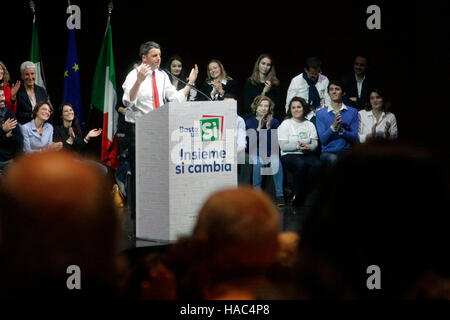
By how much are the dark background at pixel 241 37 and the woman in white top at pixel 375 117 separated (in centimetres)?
50

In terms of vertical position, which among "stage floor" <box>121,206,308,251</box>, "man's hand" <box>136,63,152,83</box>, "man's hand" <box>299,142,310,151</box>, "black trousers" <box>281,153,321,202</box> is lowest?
"stage floor" <box>121,206,308,251</box>

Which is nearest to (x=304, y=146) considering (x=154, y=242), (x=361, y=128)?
(x=361, y=128)

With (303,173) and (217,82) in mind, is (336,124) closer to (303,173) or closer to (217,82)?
(303,173)

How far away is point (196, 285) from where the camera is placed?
1501 millimetres

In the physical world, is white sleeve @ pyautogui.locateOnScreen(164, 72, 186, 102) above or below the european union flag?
below

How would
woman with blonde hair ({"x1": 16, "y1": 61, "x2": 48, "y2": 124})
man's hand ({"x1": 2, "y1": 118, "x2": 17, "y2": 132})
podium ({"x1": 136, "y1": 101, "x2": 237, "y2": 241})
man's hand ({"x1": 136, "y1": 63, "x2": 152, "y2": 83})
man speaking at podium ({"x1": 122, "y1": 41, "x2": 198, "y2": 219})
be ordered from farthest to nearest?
woman with blonde hair ({"x1": 16, "y1": 61, "x2": 48, "y2": 124}) → man's hand ({"x1": 2, "y1": 118, "x2": 17, "y2": 132}) → man speaking at podium ({"x1": 122, "y1": 41, "x2": 198, "y2": 219}) → man's hand ({"x1": 136, "y1": 63, "x2": 152, "y2": 83}) → podium ({"x1": 136, "y1": 101, "x2": 237, "y2": 241})

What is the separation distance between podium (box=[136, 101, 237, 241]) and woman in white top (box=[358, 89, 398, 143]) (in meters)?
2.68

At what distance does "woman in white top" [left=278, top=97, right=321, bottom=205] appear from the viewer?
22.0ft

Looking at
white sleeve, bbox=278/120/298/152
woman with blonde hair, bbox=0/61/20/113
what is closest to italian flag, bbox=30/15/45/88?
woman with blonde hair, bbox=0/61/20/113

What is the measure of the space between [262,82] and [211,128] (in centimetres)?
290

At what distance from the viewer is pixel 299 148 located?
6.79 metres

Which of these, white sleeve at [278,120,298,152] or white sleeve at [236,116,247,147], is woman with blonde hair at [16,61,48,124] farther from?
white sleeve at [278,120,298,152]

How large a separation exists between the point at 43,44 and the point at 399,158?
24.7 feet
